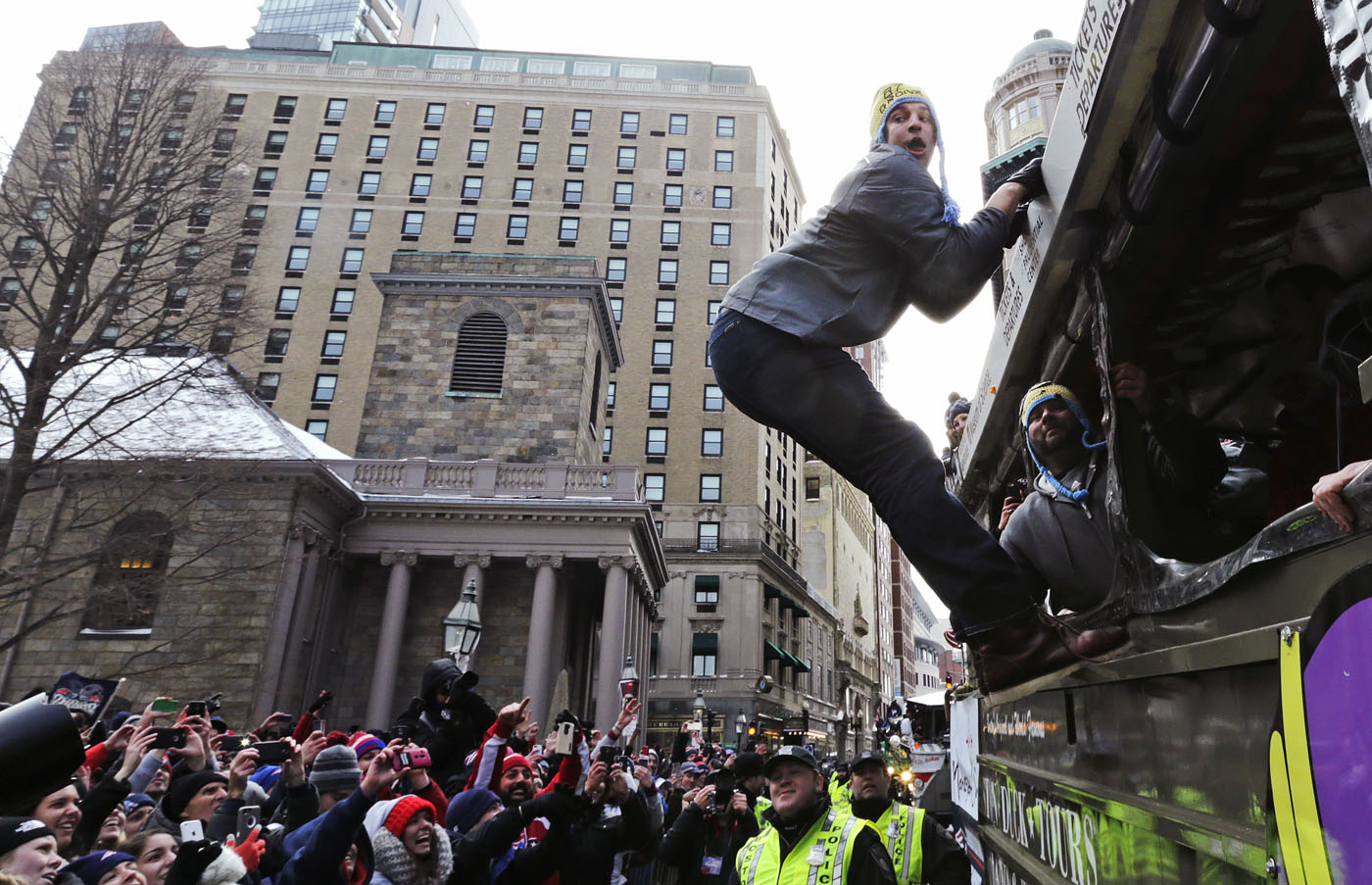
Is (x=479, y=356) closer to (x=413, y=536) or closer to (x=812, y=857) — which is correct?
(x=413, y=536)

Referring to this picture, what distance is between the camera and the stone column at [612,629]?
24.5 meters

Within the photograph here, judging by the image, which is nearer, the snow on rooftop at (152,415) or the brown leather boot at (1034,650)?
the brown leather boot at (1034,650)

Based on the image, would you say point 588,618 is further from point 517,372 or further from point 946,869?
point 946,869

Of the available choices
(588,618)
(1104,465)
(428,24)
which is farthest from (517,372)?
(428,24)

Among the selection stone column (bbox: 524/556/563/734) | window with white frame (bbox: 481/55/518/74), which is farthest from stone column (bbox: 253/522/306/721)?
window with white frame (bbox: 481/55/518/74)

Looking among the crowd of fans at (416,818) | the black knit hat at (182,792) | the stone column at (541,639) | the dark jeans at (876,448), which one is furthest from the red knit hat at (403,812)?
the stone column at (541,639)

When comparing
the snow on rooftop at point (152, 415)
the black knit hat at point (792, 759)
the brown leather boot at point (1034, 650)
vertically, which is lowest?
the black knit hat at point (792, 759)

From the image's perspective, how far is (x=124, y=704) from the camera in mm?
21125

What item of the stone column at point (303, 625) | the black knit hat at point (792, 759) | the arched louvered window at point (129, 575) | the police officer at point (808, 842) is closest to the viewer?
the police officer at point (808, 842)

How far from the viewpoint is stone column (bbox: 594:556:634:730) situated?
2448 cm

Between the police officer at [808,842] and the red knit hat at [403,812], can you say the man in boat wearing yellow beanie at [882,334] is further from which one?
the red knit hat at [403,812]

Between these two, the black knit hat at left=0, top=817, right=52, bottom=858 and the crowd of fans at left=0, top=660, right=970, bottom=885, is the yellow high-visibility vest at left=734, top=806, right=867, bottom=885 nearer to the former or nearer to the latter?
the crowd of fans at left=0, top=660, right=970, bottom=885

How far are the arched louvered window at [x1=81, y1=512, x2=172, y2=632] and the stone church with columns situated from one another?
0.12 metres

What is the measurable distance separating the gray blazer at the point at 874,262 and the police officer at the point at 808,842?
239 centimetres
